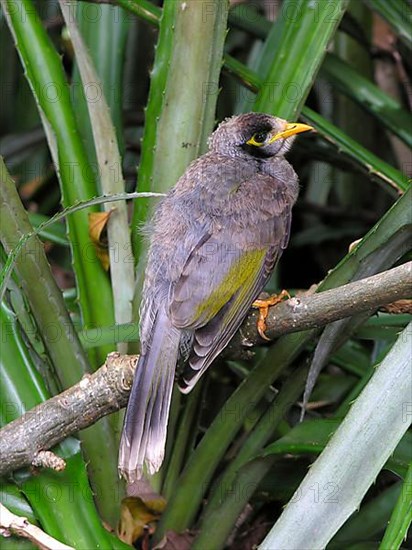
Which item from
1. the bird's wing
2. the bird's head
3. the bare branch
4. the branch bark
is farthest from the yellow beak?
the bare branch

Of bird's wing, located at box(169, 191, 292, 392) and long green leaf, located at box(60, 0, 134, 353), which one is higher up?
long green leaf, located at box(60, 0, 134, 353)

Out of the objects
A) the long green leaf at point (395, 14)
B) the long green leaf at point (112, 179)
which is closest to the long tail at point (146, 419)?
the long green leaf at point (112, 179)

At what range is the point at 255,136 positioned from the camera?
87.4 inches

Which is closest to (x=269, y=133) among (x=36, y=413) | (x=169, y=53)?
(x=169, y=53)

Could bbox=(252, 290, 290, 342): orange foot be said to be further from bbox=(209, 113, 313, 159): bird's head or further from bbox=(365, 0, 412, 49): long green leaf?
bbox=(365, 0, 412, 49): long green leaf

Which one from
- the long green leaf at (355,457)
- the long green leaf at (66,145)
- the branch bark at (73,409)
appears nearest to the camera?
the long green leaf at (355,457)

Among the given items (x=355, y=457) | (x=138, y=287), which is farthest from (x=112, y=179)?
(x=355, y=457)

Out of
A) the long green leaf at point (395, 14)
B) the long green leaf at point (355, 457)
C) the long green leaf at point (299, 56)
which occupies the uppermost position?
the long green leaf at point (395, 14)

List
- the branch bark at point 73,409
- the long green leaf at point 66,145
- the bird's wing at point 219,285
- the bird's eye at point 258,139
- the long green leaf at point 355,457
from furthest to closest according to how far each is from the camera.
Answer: the bird's eye at point 258,139
the long green leaf at point 66,145
the bird's wing at point 219,285
the branch bark at point 73,409
the long green leaf at point 355,457

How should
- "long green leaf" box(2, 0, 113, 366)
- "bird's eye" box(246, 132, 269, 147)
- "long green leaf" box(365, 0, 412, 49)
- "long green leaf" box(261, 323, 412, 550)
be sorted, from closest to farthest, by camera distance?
1. "long green leaf" box(261, 323, 412, 550)
2. "long green leaf" box(2, 0, 113, 366)
3. "bird's eye" box(246, 132, 269, 147)
4. "long green leaf" box(365, 0, 412, 49)

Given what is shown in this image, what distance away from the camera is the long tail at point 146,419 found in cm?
167

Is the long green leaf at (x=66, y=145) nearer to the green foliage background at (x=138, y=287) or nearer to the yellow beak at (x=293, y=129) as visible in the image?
the green foliage background at (x=138, y=287)

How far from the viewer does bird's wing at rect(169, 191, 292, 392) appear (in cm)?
176

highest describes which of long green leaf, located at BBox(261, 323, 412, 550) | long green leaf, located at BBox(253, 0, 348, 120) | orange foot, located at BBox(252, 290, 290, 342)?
long green leaf, located at BBox(253, 0, 348, 120)
